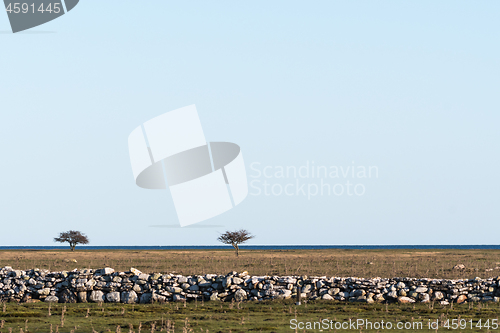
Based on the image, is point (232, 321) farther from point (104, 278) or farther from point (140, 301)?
point (104, 278)

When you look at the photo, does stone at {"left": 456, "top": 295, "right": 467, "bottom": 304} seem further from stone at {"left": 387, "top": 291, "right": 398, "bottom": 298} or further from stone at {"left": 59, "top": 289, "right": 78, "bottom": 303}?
stone at {"left": 59, "top": 289, "right": 78, "bottom": 303}

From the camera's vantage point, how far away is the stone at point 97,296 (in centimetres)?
2258

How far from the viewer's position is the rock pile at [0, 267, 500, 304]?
21.9 metres

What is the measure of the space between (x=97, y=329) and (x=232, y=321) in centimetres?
431

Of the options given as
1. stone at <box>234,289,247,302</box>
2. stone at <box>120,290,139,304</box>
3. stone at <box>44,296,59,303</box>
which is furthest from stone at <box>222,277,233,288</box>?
stone at <box>44,296,59,303</box>

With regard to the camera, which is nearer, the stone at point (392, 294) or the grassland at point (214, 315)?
the grassland at point (214, 315)

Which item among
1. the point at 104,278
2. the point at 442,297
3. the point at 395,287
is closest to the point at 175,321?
the point at 104,278

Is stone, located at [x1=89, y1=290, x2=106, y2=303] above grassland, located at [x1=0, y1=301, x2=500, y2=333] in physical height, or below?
above

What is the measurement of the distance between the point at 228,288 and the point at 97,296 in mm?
5509

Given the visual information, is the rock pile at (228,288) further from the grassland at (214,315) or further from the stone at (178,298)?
the grassland at (214,315)

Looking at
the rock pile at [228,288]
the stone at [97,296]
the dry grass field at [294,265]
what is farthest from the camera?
the dry grass field at [294,265]

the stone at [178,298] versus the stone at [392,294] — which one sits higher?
the stone at [392,294]

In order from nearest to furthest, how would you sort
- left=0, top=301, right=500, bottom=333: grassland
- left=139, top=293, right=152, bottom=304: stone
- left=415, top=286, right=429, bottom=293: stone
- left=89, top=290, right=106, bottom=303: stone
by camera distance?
1. left=0, top=301, right=500, bottom=333: grassland
2. left=415, top=286, right=429, bottom=293: stone
3. left=139, top=293, right=152, bottom=304: stone
4. left=89, top=290, right=106, bottom=303: stone

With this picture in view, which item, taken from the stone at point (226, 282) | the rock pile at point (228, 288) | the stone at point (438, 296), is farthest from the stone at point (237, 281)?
the stone at point (438, 296)
